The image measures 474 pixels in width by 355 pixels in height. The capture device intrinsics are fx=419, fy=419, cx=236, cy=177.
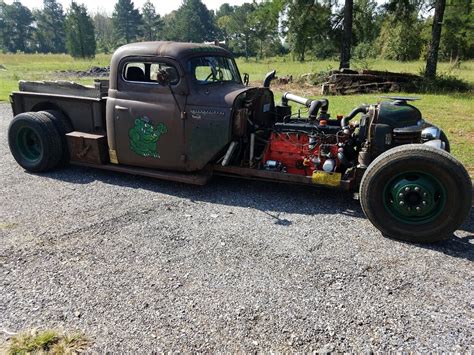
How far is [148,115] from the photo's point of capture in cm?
569

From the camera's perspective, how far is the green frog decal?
570 cm

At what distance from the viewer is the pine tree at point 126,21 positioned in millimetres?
93562

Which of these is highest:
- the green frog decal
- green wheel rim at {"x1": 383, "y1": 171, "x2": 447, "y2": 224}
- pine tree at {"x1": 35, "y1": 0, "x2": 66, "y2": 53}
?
pine tree at {"x1": 35, "y1": 0, "x2": 66, "y2": 53}

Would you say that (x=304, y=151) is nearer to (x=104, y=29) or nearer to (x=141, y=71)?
(x=141, y=71)

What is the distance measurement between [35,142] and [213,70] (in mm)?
3178

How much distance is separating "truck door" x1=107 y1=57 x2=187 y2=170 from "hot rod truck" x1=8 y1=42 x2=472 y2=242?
0.01m

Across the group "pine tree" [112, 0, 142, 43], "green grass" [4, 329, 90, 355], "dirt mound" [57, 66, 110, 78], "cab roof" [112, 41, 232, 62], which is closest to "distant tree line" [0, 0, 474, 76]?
"pine tree" [112, 0, 142, 43]

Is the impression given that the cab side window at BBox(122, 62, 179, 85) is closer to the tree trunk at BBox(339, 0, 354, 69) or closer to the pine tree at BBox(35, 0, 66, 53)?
the tree trunk at BBox(339, 0, 354, 69)

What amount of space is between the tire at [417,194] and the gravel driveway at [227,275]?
0.60ft

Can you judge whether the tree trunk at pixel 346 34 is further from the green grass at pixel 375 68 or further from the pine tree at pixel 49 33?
the pine tree at pixel 49 33

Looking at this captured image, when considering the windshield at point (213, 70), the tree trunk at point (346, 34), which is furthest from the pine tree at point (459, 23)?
the windshield at point (213, 70)

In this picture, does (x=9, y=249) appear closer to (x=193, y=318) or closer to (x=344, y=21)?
(x=193, y=318)

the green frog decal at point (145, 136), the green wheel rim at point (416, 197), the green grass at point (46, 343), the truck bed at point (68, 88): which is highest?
the truck bed at point (68, 88)

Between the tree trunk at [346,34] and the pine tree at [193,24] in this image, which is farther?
the pine tree at [193,24]
